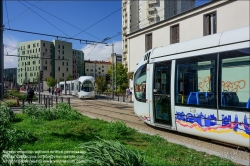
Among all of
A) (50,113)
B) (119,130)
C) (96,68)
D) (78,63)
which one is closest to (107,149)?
(119,130)

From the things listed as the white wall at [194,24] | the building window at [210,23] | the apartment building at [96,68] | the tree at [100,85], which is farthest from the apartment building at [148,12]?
the building window at [210,23]

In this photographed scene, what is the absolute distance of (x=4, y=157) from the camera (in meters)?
3.55

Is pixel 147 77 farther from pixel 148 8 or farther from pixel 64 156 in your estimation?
pixel 148 8

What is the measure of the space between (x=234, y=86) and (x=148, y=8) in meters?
69.2

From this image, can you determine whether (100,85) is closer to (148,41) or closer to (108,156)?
(148,41)

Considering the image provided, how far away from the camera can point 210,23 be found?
19.1m

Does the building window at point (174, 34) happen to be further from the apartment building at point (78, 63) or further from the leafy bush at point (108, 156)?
the apartment building at point (78, 63)

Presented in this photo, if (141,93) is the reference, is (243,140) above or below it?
below

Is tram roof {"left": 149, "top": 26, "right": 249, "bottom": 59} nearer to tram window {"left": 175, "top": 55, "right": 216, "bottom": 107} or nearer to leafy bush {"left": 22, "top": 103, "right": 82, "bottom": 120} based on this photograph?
tram window {"left": 175, "top": 55, "right": 216, "bottom": 107}

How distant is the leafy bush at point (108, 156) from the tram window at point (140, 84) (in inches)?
215

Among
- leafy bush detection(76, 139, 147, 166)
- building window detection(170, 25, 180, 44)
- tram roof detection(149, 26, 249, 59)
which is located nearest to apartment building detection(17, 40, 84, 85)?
building window detection(170, 25, 180, 44)

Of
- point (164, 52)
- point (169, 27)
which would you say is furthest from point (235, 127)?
point (169, 27)

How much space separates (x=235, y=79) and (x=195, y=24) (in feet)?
51.2

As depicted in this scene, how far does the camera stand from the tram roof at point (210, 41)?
5.76 metres
